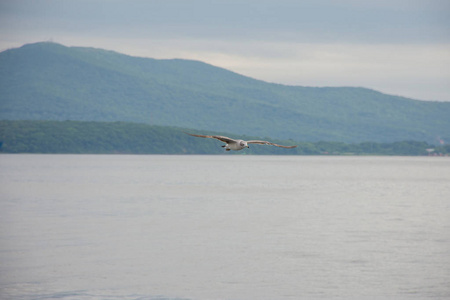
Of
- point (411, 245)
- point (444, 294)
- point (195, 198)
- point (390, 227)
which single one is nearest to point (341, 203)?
point (195, 198)

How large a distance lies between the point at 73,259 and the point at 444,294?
32697mm

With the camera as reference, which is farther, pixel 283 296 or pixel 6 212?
pixel 6 212

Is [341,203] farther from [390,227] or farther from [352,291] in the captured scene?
[352,291]

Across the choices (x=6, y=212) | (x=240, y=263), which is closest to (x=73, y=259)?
(x=240, y=263)

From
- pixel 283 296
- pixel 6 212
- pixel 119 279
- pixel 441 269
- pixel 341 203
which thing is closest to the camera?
pixel 283 296

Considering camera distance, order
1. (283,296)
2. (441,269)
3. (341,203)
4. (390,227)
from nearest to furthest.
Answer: (283,296), (441,269), (390,227), (341,203)

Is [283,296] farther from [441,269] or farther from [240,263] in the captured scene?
[441,269]

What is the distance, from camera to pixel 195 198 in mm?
144250

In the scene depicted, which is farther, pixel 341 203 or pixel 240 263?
pixel 341 203

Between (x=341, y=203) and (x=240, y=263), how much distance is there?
241 ft

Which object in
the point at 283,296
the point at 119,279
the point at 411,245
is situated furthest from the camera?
the point at 411,245

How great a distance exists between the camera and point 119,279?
2274 inches

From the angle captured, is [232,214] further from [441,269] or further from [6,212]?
[441,269]

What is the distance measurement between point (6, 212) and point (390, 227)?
5597 cm
